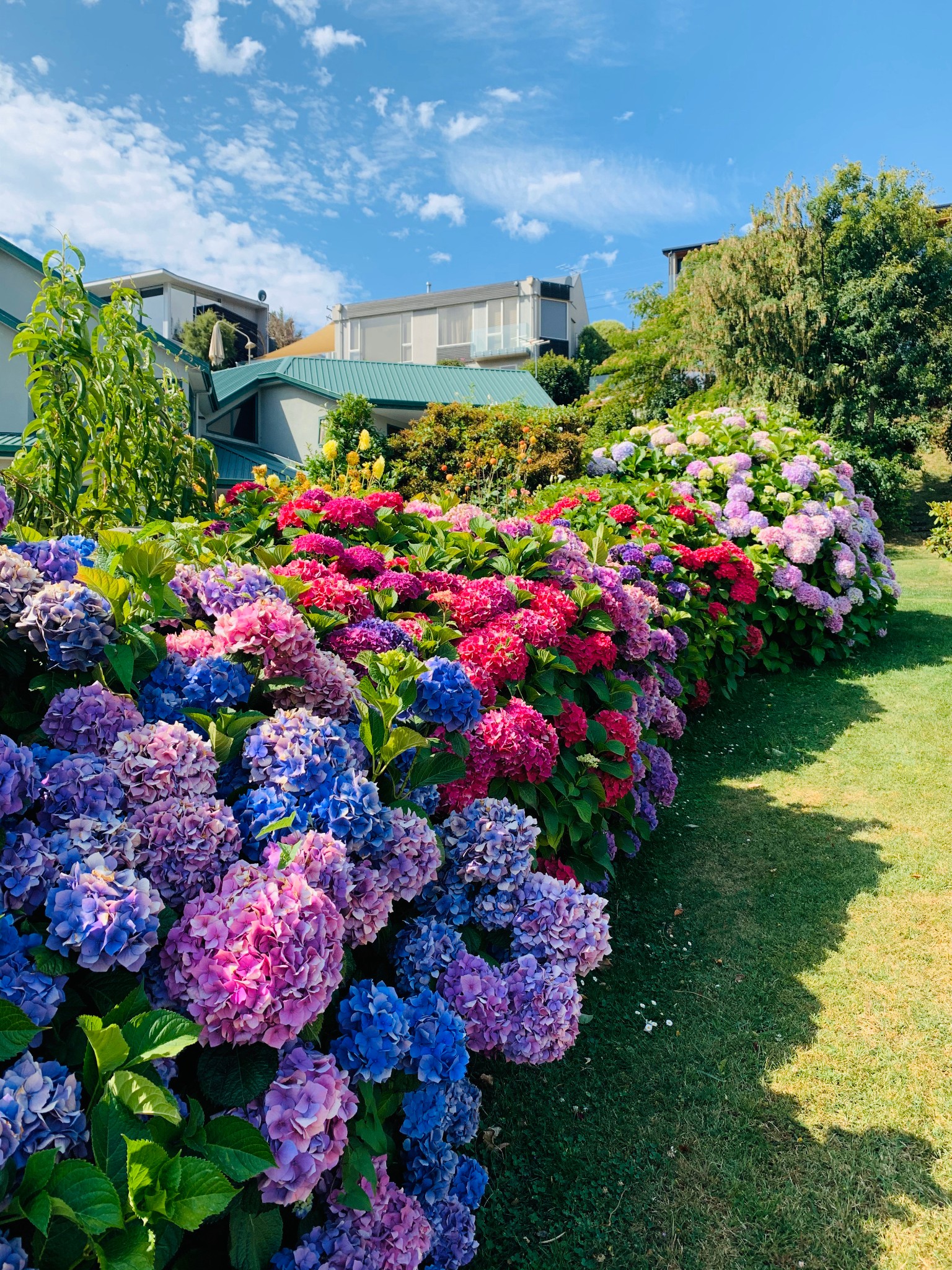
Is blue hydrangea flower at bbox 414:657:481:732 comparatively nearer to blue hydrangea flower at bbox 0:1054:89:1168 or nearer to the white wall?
blue hydrangea flower at bbox 0:1054:89:1168

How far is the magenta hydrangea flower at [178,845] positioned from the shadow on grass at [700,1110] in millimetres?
1239

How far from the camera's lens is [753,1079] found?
2506mm

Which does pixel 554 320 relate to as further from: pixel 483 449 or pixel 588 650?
pixel 588 650

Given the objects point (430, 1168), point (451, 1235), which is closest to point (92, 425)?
point (430, 1168)

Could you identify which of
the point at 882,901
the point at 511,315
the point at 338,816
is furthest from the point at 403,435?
the point at 511,315

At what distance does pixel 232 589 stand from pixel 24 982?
3.33 ft

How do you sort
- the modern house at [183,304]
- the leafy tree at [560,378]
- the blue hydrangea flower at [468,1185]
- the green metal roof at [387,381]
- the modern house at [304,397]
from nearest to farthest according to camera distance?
the blue hydrangea flower at [468,1185] < the modern house at [304,397] < the green metal roof at [387,381] < the leafy tree at [560,378] < the modern house at [183,304]

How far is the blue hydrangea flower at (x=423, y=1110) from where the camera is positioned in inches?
63.6

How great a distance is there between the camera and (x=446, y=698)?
1988 mm

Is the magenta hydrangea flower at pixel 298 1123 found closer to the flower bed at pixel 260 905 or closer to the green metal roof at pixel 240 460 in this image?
the flower bed at pixel 260 905

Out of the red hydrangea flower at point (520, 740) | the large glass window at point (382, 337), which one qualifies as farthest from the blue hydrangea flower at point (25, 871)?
the large glass window at point (382, 337)

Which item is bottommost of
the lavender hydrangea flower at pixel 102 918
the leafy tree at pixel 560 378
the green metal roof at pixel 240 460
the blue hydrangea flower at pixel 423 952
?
the blue hydrangea flower at pixel 423 952

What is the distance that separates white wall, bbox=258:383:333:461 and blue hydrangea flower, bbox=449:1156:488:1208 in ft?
64.8

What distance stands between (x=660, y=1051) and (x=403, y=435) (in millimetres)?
11601
